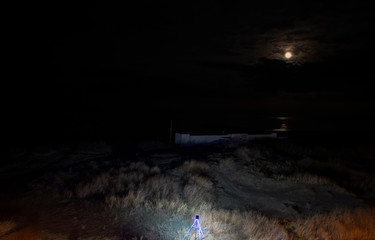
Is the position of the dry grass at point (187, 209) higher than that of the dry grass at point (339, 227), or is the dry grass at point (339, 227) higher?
the dry grass at point (187, 209)

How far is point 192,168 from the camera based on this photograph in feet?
33.3

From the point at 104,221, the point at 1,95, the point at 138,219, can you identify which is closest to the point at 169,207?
the point at 138,219

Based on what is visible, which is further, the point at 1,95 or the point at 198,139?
the point at 1,95

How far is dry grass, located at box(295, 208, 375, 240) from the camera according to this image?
546 cm

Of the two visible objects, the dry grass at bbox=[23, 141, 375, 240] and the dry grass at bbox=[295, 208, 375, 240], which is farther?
the dry grass at bbox=[295, 208, 375, 240]

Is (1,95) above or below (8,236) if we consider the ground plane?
above

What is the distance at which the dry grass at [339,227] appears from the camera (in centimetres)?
546

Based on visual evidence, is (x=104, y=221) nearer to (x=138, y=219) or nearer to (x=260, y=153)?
(x=138, y=219)

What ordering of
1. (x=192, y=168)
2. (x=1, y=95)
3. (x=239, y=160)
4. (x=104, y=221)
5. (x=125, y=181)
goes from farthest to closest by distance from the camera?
(x=1, y=95), (x=239, y=160), (x=192, y=168), (x=125, y=181), (x=104, y=221)

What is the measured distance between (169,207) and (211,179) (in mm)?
3566

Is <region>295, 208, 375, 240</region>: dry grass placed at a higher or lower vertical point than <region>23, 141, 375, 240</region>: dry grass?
lower

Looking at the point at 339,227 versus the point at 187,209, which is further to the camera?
the point at 187,209

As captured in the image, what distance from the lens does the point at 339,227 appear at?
5.75 meters

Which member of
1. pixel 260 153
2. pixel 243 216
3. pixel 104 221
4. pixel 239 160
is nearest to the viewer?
pixel 104 221
